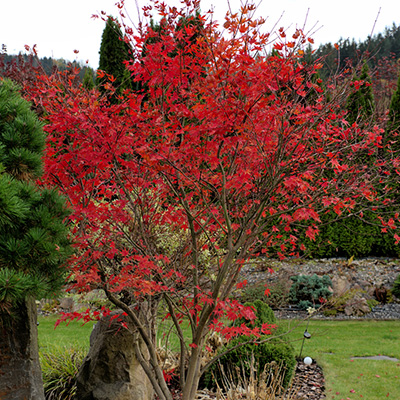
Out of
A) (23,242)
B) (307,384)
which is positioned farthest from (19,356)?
(307,384)

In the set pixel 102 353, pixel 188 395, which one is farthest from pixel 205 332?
pixel 102 353

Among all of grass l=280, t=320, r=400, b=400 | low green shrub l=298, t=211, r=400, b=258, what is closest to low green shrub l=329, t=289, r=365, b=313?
grass l=280, t=320, r=400, b=400

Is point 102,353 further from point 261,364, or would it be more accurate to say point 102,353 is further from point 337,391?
point 337,391

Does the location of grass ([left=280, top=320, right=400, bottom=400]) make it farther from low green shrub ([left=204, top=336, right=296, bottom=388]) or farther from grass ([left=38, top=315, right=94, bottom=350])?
grass ([left=38, top=315, right=94, bottom=350])

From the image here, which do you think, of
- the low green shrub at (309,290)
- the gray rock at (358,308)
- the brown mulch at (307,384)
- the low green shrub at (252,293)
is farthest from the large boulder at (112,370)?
the gray rock at (358,308)

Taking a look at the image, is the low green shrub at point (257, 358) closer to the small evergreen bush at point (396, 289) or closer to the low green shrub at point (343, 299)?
the low green shrub at point (343, 299)

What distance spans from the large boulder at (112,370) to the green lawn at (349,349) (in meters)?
1.44

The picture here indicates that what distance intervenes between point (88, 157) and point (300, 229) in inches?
349

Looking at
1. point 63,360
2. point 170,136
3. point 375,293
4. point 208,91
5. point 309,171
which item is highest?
point 208,91

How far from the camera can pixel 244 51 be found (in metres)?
2.85

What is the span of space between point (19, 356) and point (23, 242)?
112cm

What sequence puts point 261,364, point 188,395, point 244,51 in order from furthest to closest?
point 261,364 → point 188,395 → point 244,51

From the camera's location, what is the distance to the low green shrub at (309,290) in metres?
8.98

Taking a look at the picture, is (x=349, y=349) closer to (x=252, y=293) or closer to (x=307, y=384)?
(x=307, y=384)
